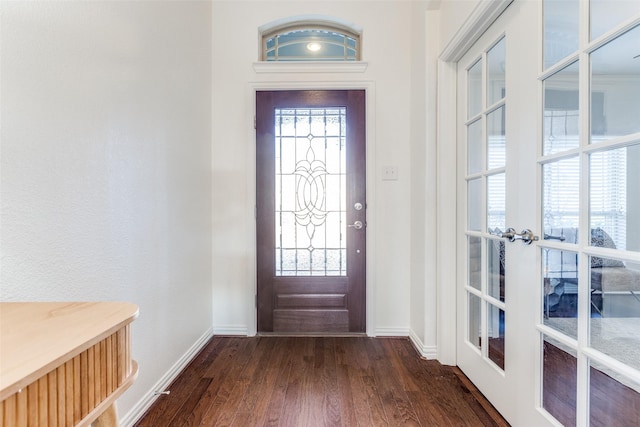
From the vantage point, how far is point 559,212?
1082mm

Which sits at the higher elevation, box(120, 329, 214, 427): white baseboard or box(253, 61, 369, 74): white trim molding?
box(253, 61, 369, 74): white trim molding

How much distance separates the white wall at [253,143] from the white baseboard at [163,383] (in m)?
0.29

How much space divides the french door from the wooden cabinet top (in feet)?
4.32

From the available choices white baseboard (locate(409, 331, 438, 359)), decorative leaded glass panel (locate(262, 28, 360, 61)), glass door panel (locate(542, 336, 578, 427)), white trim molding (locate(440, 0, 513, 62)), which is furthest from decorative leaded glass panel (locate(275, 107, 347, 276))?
glass door panel (locate(542, 336, 578, 427))

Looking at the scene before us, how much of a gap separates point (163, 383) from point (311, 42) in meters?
2.65

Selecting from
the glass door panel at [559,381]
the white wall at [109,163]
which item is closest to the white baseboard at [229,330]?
the white wall at [109,163]

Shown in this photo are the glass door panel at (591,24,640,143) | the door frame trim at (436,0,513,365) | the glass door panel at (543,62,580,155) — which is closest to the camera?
the glass door panel at (591,24,640,143)

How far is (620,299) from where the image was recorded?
0.87m

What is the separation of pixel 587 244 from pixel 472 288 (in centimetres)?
80

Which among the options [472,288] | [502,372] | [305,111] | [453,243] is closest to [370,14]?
[305,111]

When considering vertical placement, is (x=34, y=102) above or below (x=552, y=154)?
above

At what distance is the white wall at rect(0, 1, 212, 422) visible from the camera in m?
0.91

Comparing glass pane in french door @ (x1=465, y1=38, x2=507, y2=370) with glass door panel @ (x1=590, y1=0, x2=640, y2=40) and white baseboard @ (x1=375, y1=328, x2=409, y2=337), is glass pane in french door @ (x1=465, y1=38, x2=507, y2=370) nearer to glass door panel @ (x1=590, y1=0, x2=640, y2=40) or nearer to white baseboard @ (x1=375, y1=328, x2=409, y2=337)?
glass door panel @ (x1=590, y1=0, x2=640, y2=40)

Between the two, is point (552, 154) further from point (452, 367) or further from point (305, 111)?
point (305, 111)
